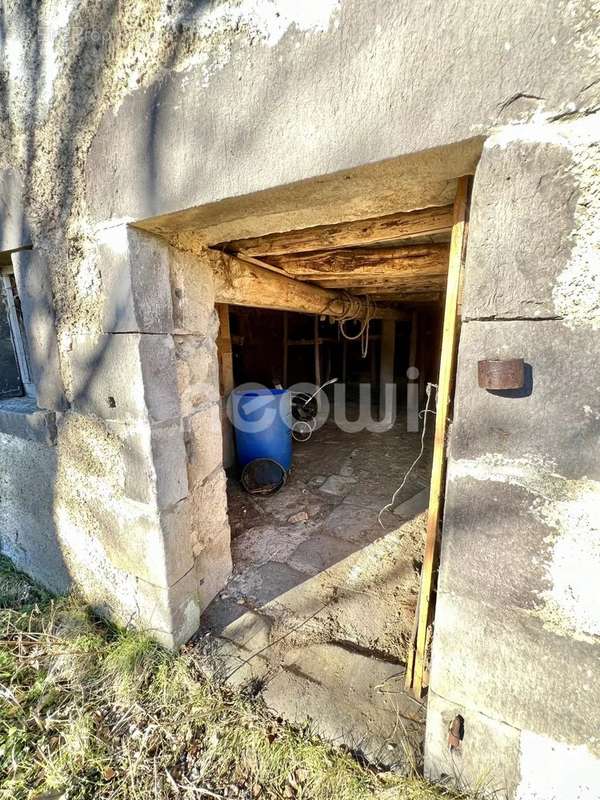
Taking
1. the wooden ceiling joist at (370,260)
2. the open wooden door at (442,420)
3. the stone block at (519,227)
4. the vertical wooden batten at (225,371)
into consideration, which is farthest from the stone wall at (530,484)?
the vertical wooden batten at (225,371)

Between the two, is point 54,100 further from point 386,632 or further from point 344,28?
point 386,632

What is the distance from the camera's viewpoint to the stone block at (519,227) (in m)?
0.68

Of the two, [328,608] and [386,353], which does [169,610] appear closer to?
[328,608]

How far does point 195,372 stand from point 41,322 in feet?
2.38

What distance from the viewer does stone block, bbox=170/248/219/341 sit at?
1.40 meters

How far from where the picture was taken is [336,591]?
1.90 meters

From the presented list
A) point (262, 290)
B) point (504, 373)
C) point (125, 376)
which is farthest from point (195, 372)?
point (504, 373)

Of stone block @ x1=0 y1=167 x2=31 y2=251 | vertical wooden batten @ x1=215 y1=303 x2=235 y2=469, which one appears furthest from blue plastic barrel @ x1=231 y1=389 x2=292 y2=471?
stone block @ x1=0 y1=167 x2=31 y2=251

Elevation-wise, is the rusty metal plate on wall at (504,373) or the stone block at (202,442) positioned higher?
the rusty metal plate on wall at (504,373)

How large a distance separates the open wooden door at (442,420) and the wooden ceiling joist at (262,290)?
1.13 meters

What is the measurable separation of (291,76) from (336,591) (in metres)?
2.26

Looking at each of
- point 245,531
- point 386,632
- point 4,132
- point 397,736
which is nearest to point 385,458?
point 245,531

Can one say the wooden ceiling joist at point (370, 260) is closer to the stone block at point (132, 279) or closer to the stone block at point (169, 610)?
the stone block at point (132, 279)

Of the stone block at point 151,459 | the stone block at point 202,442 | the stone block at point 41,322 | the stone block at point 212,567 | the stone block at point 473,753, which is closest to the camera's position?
the stone block at point 473,753
